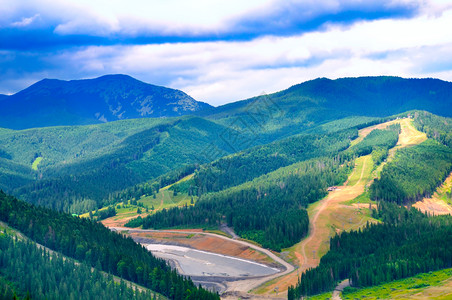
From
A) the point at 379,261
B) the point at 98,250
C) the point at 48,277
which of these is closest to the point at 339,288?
the point at 379,261

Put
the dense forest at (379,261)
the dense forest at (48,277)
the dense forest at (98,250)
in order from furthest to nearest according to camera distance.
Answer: the dense forest at (379,261)
the dense forest at (98,250)
the dense forest at (48,277)

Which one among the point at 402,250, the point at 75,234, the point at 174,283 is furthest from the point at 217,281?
the point at 402,250

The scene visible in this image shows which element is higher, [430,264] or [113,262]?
[113,262]

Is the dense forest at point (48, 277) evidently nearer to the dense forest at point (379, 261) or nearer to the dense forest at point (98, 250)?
the dense forest at point (98, 250)

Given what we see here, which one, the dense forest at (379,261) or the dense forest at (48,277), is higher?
the dense forest at (48,277)

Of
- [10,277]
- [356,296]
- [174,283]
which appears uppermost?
[10,277]

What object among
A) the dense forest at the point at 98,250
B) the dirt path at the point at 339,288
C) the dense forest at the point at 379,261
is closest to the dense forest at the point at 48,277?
the dense forest at the point at 98,250

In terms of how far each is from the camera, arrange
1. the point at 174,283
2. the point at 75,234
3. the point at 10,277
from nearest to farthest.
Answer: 1. the point at 10,277
2. the point at 174,283
3. the point at 75,234

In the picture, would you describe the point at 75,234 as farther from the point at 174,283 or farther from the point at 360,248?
the point at 360,248
